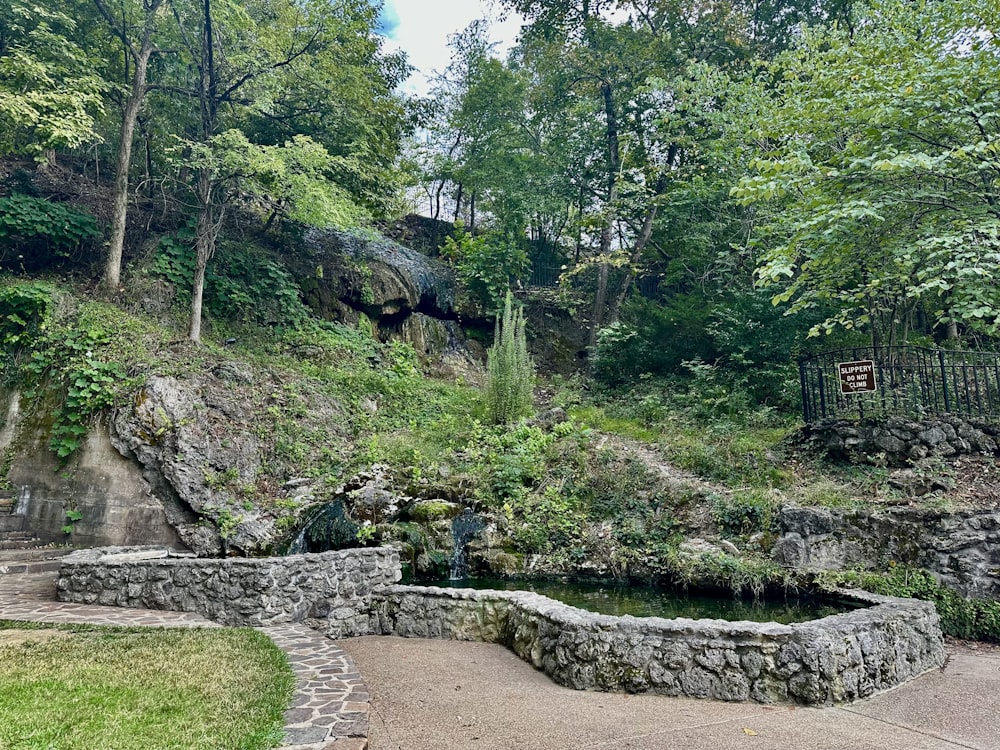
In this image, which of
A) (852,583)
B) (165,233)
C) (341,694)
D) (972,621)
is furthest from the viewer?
(165,233)

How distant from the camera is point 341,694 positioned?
3.79m

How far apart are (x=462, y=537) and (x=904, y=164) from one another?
710 centimetres

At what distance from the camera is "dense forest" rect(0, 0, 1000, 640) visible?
25.2 feet

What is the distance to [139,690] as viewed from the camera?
11.4 ft

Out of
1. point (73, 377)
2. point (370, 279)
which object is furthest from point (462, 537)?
point (370, 279)

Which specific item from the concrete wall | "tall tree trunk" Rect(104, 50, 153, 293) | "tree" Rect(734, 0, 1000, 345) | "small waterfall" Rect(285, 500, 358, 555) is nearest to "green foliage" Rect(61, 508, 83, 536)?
the concrete wall

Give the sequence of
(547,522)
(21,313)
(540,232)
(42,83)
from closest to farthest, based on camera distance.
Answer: (547,522)
(21,313)
(42,83)
(540,232)

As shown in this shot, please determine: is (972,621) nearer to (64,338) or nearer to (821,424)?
(821,424)

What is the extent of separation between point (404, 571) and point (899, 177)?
328 inches

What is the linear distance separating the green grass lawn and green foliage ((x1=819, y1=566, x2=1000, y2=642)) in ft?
19.5

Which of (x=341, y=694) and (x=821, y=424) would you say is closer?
(x=341, y=694)

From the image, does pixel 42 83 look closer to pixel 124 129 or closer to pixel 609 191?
pixel 124 129

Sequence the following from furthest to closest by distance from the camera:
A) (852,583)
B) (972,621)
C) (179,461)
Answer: (179,461), (852,583), (972,621)

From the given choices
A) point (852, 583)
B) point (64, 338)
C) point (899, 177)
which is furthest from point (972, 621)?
point (64, 338)
